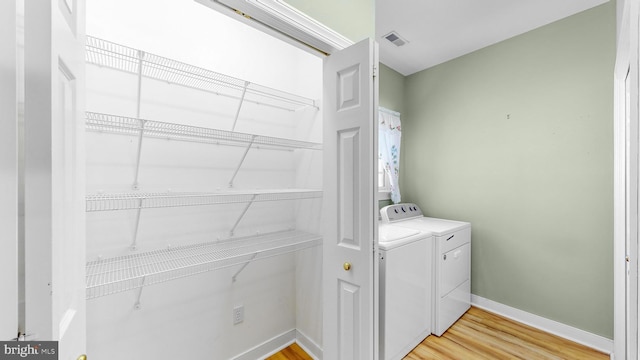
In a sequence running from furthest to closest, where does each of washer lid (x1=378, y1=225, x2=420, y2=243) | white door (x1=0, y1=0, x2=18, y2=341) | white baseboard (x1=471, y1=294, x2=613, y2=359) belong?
white baseboard (x1=471, y1=294, x2=613, y2=359)
washer lid (x1=378, y1=225, x2=420, y2=243)
white door (x1=0, y1=0, x2=18, y2=341)

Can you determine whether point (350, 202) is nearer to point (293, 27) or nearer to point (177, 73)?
point (293, 27)

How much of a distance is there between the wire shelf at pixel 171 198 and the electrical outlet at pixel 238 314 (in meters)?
0.76

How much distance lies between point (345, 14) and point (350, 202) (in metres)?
1.04

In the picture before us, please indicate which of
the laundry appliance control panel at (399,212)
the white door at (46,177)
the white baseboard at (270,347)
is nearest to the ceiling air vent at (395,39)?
the laundry appliance control panel at (399,212)

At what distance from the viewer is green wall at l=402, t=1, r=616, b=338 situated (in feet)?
6.29

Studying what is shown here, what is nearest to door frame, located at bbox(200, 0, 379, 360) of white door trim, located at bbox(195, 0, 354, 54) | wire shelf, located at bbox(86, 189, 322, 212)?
white door trim, located at bbox(195, 0, 354, 54)

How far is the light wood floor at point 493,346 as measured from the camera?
1.87 metres

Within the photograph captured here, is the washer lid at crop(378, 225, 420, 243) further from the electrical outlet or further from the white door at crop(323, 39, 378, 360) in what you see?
the electrical outlet

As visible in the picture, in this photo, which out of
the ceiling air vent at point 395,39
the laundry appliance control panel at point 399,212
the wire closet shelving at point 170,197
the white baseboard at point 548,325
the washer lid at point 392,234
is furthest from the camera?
the laundry appliance control panel at point 399,212

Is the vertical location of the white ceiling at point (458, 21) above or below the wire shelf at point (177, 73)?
above

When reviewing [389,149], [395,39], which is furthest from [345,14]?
[389,149]

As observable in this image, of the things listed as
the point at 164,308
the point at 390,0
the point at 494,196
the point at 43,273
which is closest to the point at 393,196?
the point at 494,196

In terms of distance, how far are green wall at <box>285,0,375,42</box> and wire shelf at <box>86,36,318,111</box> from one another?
0.53 meters

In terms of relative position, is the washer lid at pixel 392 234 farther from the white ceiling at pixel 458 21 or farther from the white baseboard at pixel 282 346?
the white ceiling at pixel 458 21
